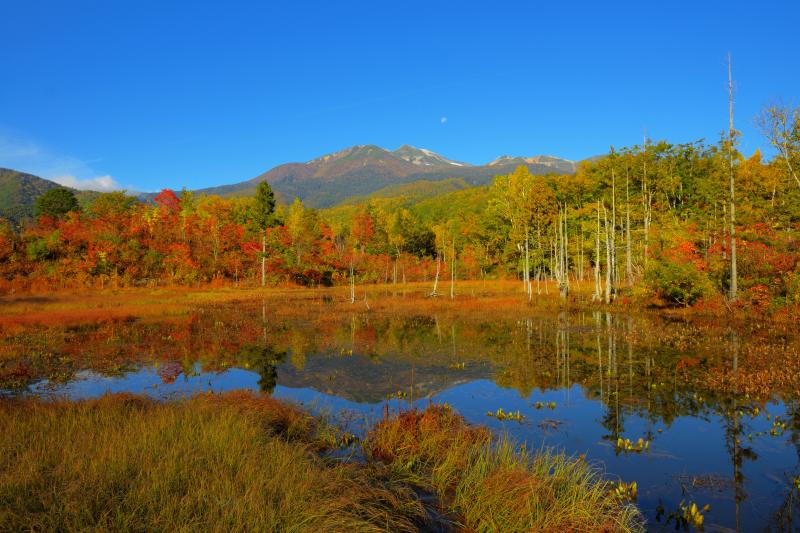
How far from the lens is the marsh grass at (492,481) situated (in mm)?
6457

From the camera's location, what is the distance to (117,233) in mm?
58250

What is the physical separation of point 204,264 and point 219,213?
1151cm

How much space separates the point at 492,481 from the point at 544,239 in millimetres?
56430

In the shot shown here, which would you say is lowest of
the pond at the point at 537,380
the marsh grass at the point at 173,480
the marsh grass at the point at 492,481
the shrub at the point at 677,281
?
the pond at the point at 537,380

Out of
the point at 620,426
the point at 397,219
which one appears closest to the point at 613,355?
the point at 620,426

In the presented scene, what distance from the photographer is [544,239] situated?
60438 millimetres

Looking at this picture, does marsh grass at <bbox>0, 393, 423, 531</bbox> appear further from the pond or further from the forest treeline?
the forest treeline

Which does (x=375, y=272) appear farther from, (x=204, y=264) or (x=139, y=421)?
(x=139, y=421)

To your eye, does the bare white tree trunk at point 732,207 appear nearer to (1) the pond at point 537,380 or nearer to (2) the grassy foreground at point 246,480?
(1) the pond at point 537,380

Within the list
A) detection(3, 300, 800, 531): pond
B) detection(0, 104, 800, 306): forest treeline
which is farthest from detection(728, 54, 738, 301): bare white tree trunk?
detection(3, 300, 800, 531): pond

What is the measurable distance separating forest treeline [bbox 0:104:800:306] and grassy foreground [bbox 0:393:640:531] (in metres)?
27.4

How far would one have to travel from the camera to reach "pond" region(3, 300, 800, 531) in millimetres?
9148

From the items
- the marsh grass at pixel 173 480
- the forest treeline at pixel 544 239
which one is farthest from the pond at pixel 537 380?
the forest treeline at pixel 544 239

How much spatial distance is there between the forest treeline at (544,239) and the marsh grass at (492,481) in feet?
87.0
